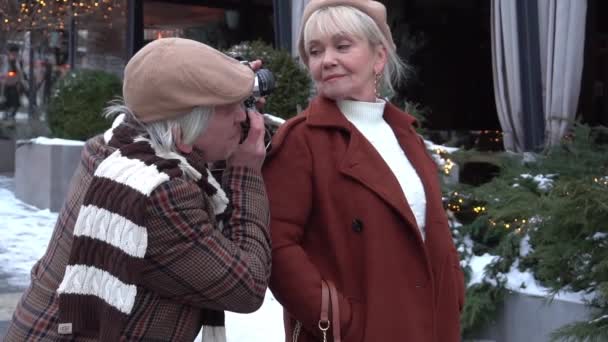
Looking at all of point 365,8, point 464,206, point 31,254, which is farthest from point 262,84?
point 31,254

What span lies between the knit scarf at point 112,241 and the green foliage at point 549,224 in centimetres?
271

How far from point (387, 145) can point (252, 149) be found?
0.50 metres

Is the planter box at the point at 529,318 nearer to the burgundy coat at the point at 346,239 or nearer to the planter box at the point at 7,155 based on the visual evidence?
the burgundy coat at the point at 346,239

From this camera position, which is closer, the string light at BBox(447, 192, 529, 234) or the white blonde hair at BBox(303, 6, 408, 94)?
the white blonde hair at BBox(303, 6, 408, 94)

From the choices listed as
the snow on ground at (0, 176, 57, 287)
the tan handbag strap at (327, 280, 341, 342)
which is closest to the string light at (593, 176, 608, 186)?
the tan handbag strap at (327, 280, 341, 342)

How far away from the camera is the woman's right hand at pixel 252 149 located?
2.14 meters

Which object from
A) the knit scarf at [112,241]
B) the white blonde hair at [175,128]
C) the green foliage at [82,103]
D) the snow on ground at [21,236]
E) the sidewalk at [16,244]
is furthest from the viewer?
the green foliage at [82,103]

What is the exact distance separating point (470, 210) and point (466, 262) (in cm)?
66

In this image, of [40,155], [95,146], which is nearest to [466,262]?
[95,146]

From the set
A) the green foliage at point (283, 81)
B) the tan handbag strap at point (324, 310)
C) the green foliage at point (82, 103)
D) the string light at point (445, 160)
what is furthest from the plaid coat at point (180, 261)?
the green foliage at point (82, 103)

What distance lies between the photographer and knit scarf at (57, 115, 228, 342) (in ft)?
6.22

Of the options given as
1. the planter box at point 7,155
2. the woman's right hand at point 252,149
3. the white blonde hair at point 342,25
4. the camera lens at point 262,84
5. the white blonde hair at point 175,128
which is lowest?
the planter box at point 7,155

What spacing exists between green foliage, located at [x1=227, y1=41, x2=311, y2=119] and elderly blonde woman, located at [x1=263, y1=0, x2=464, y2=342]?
17.2 feet

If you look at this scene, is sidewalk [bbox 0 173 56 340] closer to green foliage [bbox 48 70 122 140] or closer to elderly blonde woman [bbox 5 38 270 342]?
green foliage [bbox 48 70 122 140]
